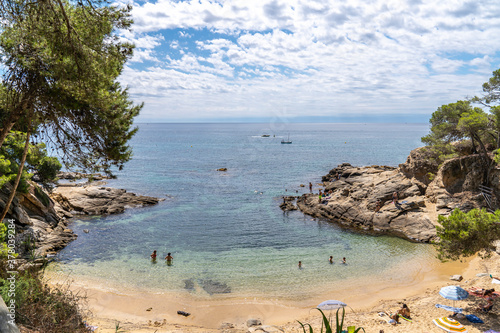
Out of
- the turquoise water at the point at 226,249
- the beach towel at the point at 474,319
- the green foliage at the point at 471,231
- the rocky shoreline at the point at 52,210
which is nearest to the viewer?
the green foliage at the point at 471,231

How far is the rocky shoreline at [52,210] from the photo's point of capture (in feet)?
82.2

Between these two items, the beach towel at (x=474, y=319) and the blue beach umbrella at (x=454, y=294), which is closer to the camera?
the beach towel at (x=474, y=319)

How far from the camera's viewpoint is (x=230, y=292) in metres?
21.4

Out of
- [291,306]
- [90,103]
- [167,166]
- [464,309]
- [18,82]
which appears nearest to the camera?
[18,82]

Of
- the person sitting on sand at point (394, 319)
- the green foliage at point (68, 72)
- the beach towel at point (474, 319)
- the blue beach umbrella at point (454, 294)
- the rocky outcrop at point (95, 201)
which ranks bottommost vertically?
the person sitting on sand at point (394, 319)

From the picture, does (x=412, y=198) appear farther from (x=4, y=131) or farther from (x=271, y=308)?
(x=4, y=131)

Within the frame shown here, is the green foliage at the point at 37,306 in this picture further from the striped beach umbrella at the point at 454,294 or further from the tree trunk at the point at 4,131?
the striped beach umbrella at the point at 454,294

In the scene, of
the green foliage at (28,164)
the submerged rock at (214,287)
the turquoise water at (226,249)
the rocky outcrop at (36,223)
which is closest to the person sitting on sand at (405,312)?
the turquoise water at (226,249)

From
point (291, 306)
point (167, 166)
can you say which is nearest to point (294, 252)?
point (291, 306)

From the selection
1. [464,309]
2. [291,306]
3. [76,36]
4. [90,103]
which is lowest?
[291,306]

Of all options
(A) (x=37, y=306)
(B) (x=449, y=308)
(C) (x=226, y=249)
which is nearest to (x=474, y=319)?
(B) (x=449, y=308)

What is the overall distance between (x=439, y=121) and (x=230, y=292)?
1185 inches

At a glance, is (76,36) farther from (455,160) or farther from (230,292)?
(455,160)

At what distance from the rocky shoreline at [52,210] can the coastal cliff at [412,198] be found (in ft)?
85.6
